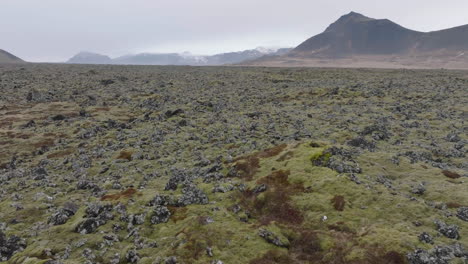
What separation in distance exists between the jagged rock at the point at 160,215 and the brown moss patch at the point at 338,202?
9.36 m

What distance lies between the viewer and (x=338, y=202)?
17203mm

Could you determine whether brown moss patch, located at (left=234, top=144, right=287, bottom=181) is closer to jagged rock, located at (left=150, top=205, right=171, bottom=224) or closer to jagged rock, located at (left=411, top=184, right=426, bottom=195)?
jagged rock, located at (left=150, top=205, right=171, bottom=224)

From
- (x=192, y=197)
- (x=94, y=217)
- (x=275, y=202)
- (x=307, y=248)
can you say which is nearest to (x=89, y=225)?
(x=94, y=217)

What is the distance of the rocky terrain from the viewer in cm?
1441

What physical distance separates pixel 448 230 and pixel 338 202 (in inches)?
199

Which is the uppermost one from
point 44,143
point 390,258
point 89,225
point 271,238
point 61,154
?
point 390,258

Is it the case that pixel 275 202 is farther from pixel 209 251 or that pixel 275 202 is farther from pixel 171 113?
pixel 171 113

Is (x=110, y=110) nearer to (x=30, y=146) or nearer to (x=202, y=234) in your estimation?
(x=30, y=146)

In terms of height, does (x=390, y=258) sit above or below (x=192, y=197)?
above

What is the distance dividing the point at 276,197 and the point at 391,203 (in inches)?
245

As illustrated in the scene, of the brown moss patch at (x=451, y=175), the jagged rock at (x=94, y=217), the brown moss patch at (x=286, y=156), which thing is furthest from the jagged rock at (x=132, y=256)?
the brown moss patch at (x=451, y=175)

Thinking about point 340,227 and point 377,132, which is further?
point 377,132

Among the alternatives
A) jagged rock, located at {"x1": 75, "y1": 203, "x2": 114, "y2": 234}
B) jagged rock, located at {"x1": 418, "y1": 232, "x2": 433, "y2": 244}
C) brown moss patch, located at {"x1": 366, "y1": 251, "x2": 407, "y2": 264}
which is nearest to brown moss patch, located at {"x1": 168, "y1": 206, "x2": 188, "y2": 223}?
jagged rock, located at {"x1": 75, "y1": 203, "x2": 114, "y2": 234}

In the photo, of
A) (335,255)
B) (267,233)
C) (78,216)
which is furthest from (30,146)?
(335,255)
